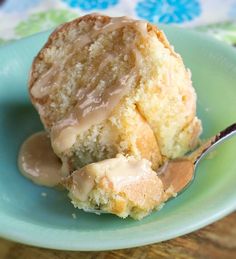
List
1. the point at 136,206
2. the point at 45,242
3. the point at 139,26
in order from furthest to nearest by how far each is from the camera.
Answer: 1. the point at 139,26
2. the point at 136,206
3. the point at 45,242

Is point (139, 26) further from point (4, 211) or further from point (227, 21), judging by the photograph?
point (227, 21)

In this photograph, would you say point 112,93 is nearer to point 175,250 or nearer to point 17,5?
point 175,250

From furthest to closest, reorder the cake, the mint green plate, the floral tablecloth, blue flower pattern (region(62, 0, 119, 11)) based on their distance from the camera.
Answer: blue flower pattern (region(62, 0, 119, 11)), the floral tablecloth, the cake, the mint green plate

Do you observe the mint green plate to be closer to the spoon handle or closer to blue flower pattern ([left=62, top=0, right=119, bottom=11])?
the spoon handle

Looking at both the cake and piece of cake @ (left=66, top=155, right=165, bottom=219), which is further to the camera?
the cake

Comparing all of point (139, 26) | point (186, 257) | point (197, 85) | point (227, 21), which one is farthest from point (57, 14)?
point (186, 257)

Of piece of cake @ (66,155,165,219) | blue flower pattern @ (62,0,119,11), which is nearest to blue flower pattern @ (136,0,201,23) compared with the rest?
blue flower pattern @ (62,0,119,11)

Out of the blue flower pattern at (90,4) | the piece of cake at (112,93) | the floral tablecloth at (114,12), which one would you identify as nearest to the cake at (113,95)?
the piece of cake at (112,93)

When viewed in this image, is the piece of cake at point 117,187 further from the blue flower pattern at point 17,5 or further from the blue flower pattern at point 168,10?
the blue flower pattern at point 17,5
